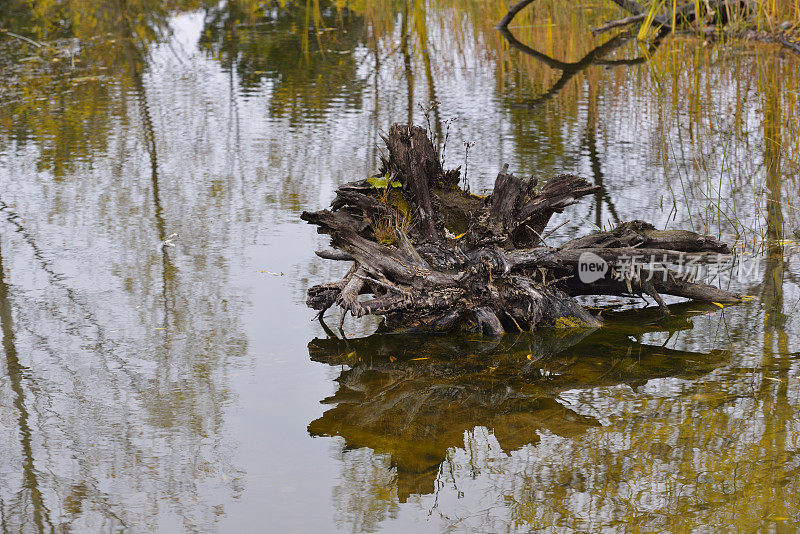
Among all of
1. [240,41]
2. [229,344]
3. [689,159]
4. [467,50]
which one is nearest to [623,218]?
[689,159]

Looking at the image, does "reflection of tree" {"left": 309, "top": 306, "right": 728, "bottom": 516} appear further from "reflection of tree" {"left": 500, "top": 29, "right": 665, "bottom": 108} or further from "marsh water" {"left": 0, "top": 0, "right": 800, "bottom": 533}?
"reflection of tree" {"left": 500, "top": 29, "right": 665, "bottom": 108}

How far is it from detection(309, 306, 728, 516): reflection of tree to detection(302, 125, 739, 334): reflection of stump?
0.67 feet

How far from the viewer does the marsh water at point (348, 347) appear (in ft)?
12.4

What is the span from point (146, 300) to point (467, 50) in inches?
433

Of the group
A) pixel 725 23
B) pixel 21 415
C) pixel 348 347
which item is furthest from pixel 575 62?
pixel 21 415

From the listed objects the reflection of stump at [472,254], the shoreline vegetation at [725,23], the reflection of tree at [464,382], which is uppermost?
the shoreline vegetation at [725,23]

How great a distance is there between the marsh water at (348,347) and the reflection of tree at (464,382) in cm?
2

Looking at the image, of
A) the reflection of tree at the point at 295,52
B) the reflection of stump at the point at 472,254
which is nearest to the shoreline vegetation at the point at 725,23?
the reflection of tree at the point at 295,52

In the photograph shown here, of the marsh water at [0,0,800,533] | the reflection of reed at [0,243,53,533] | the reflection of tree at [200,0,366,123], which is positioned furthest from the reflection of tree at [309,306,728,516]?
the reflection of tree at [200,0,366,123]

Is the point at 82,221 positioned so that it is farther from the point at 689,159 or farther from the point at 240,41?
the point at 240,41

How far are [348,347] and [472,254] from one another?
0.94m

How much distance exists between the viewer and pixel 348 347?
5383mm

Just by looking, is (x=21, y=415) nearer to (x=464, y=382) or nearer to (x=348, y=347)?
(x=348, y=347)

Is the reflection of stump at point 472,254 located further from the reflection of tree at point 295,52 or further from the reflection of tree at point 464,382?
the reflection of tree at point 295,52
